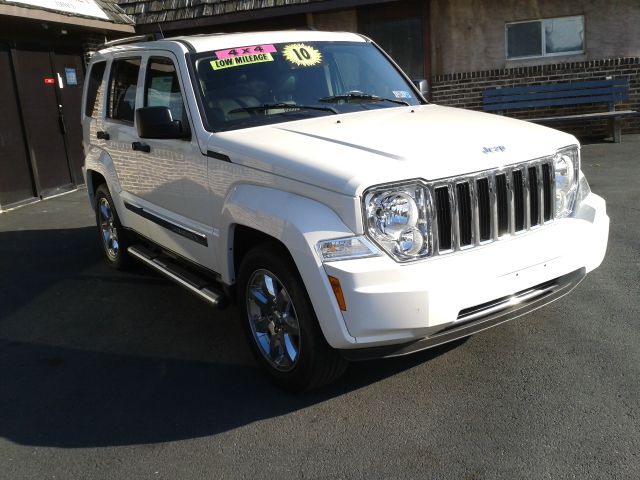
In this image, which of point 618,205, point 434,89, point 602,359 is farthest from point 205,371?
point 434,89

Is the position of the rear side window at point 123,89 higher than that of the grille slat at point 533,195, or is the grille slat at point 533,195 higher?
the rear side window at point 123,89

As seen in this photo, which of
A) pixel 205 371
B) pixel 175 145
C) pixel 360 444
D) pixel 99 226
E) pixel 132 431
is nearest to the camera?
pixel 360 444

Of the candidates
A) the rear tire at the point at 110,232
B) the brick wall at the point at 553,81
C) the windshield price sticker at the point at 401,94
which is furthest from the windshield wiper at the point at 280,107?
the brick wall at the point at 553,81

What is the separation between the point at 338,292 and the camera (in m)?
3.21

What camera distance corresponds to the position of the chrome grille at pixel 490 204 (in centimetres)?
338

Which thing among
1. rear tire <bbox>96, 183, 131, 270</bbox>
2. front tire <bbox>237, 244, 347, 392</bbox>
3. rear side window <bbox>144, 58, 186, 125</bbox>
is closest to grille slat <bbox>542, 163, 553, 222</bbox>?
front tire <bbox>237, 244, 347, 392</bbox>

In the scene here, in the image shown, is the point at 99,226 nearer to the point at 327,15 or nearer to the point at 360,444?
the point at 360,444

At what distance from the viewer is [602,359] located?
13.2ft

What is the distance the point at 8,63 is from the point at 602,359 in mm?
9329

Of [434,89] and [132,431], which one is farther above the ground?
[434,89]

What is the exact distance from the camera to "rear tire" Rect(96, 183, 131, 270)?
249 inches

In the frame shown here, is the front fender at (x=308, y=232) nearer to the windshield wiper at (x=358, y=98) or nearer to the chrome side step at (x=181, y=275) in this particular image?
the chrome side step at (x=181, y=275)

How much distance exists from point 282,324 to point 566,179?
182 cm

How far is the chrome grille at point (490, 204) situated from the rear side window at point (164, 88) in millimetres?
1991
